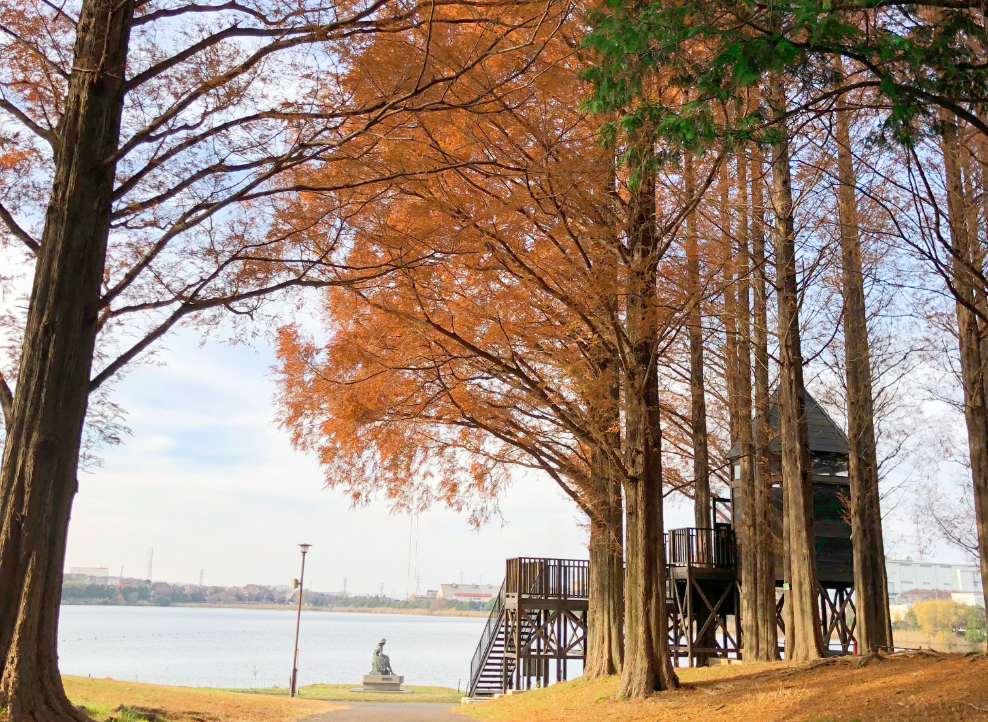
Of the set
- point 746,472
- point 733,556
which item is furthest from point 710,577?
point 746,472

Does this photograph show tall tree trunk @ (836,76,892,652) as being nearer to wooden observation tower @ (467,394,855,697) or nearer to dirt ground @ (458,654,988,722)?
wooden observation tower @ (467,394,855,697)

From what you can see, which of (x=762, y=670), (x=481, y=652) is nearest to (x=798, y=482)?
(x=762, y=670)

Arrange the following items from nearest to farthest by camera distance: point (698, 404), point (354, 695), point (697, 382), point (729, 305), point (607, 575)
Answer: point (607, 575)
point (729, 305)
point (697, 382)
point (698, 404)
point (354, 695)

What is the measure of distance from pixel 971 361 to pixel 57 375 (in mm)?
10017

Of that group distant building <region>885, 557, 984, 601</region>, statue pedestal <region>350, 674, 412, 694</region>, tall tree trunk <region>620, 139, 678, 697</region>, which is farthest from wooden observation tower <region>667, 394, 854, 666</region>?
distant building <region>885, 557, 984, 601</region>

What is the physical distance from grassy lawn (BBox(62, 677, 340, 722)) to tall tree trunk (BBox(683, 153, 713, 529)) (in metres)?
8.06

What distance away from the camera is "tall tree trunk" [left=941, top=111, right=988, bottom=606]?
9.93 m

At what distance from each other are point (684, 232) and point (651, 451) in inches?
133

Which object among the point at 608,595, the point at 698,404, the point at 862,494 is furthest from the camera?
the point at 698,404

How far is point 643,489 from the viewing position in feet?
38.0

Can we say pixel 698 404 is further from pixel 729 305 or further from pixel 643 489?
pixel 643 489

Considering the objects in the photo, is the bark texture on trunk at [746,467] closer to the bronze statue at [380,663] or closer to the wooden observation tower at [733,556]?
the wooden observation tower at [733,556]

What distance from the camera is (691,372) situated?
1798 cm

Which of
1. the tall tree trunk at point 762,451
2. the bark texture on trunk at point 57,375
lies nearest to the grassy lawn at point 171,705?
the bark texture on trunk at point 57,375
